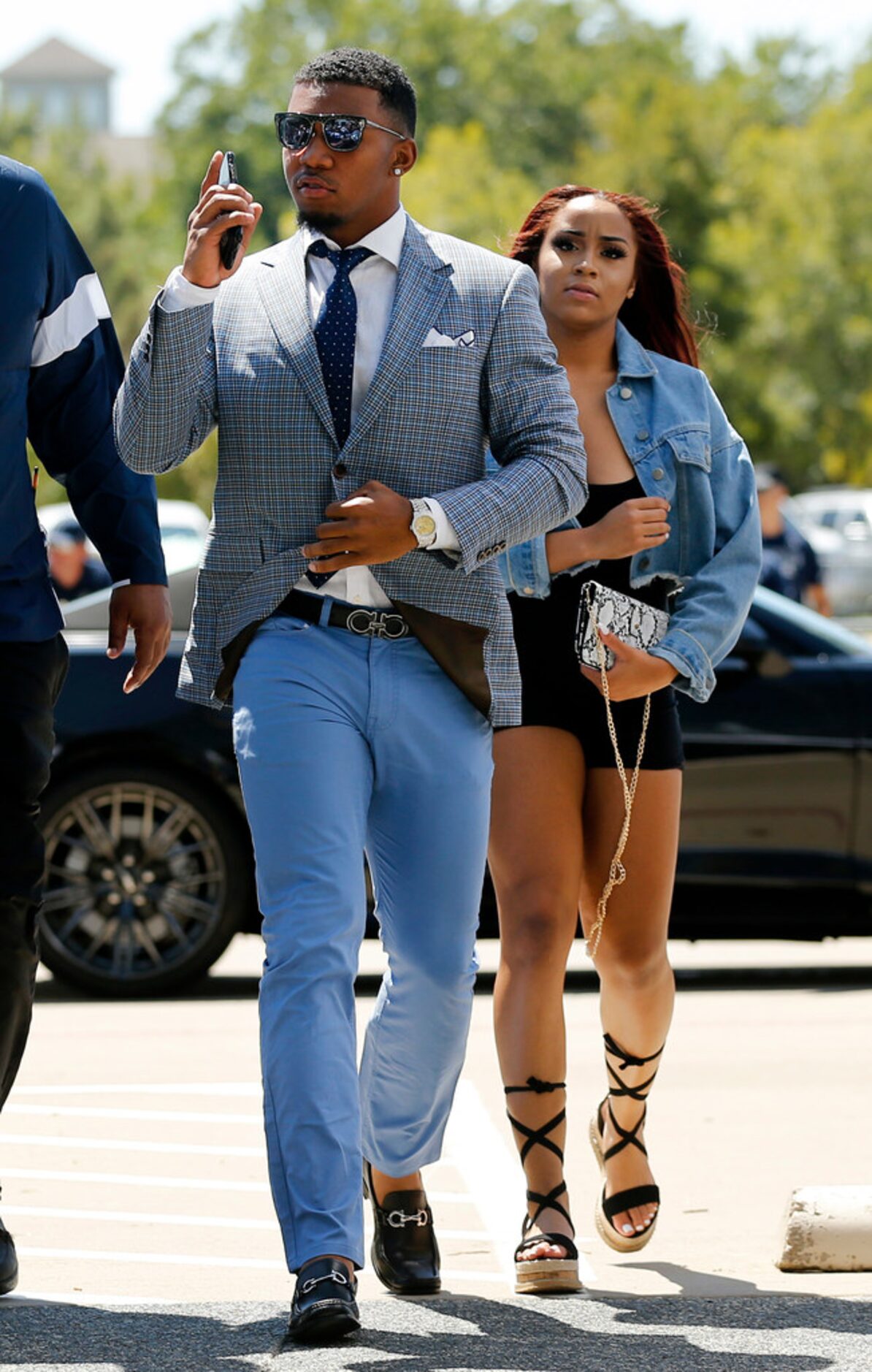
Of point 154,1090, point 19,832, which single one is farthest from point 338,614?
point 154,1090

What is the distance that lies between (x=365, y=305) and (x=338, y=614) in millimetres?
537

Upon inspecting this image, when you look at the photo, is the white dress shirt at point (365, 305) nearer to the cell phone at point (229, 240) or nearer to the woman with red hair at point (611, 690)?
the cell phone at point (229, 240)

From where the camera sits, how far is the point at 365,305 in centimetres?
410

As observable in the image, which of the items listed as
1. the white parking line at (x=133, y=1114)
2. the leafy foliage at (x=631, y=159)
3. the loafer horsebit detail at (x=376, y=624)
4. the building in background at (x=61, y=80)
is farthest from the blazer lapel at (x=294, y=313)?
the building in background at (x=61, y=80)

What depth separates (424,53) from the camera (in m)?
77.5

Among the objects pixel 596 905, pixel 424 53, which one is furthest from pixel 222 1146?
Answer: pixel 424 53

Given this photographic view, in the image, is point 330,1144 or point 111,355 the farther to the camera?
point 111,355

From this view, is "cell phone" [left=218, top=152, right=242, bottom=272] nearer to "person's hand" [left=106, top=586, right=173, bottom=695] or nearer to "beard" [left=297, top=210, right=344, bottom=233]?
"beard" [left=297, top=210, right=344, bottom=233]

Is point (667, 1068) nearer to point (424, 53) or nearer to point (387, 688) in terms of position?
point (387, 688)

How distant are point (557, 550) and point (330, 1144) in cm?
134

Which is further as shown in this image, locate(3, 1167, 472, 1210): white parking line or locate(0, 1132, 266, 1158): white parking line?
locate(0, 1132, 266, 1158): white parking line

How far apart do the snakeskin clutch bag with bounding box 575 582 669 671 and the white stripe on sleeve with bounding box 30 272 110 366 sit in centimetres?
107

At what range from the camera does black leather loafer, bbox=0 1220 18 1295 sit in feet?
13.5

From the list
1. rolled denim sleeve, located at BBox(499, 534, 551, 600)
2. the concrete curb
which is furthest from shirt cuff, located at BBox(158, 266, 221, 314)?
the concrete curb
